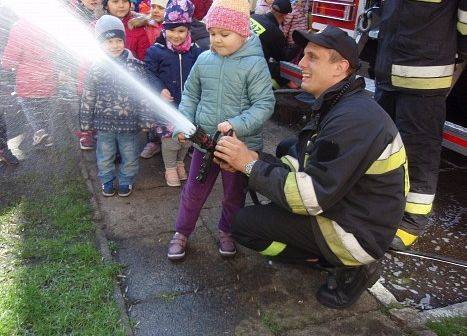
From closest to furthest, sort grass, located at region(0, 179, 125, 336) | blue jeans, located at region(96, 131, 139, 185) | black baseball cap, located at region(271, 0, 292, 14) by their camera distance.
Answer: grass, located at region(0, 179, 125, 336), blue jeans, located at region(96, 131, 139, 185), black baseball cap, located at region(271, 0, 292, 14)

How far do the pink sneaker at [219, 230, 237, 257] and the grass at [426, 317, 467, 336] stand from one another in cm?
132

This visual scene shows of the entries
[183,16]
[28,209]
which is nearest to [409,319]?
[183,16]

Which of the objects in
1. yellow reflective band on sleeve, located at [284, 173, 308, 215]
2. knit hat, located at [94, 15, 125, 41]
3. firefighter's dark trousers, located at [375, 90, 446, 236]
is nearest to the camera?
yellow reflective band on sleeve, located at [284, 173, 308, 215]

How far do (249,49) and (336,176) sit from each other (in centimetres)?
115

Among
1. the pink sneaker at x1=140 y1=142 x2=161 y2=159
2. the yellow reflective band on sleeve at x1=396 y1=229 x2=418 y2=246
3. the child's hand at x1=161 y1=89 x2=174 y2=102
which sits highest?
the child's hand at x1=161 y1=89 x2=174 y2=102

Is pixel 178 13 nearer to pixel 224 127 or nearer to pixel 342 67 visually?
pixel 224 127

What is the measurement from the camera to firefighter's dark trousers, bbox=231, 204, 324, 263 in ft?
8.26

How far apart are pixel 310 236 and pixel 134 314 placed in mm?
1134

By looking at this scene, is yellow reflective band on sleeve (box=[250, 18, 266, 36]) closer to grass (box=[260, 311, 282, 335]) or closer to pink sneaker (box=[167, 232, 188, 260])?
pink sneaker (box=[167, 232, 188, 260])

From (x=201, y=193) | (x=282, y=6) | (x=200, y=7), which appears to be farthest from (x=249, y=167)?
(x=200, y=7)

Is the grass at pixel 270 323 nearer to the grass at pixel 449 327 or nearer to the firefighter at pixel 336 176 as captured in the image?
the firefighter at pixel 336 176

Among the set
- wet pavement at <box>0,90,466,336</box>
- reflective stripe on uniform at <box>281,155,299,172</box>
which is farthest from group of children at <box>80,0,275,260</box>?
reflective stripe on uniform at <box>281,155,299,172</box>

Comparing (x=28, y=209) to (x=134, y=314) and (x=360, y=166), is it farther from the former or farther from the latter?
(x=360, y=166)

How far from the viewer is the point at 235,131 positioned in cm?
275
